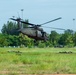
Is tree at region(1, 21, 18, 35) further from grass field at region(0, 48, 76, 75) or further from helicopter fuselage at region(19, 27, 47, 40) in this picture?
grass field at region(0, 48, 76, 75)

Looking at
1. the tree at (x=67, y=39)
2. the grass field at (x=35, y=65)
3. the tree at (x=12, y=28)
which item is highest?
the tree at (x=12, y=28)

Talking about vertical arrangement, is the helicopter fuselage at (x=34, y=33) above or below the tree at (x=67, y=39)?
above

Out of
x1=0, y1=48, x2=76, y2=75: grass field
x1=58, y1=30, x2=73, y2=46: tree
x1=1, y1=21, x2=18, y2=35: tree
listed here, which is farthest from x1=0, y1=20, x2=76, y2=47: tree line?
x1=0, y1=48, x2=76, y2=75: grass field

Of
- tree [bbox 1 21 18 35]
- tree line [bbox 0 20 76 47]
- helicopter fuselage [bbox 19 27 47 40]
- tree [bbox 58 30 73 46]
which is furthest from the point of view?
tree [bbox 58 30 73 46]

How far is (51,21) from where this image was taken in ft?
115

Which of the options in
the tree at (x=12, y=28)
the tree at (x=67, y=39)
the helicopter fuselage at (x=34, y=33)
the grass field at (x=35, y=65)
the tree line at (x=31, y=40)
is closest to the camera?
the grass field at (x=35, y=65)

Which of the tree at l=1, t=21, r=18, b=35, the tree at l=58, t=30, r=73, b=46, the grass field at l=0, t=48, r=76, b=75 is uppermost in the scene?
the tree at l=1, t=21, r=18, b=35

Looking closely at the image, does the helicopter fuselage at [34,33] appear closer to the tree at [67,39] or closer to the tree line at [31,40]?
the tree line at [31,40]

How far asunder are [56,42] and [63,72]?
91002 mm

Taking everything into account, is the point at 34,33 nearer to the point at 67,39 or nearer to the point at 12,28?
the point at 12,28

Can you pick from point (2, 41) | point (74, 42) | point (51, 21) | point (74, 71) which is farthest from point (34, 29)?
point (74, 42)

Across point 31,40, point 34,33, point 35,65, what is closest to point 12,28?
point 34,33

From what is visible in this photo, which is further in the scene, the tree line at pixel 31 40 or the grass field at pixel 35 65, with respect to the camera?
the tree line at pixel 31 40

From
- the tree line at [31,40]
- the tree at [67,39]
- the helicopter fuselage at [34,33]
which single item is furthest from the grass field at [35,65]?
the tree at [67,39]
